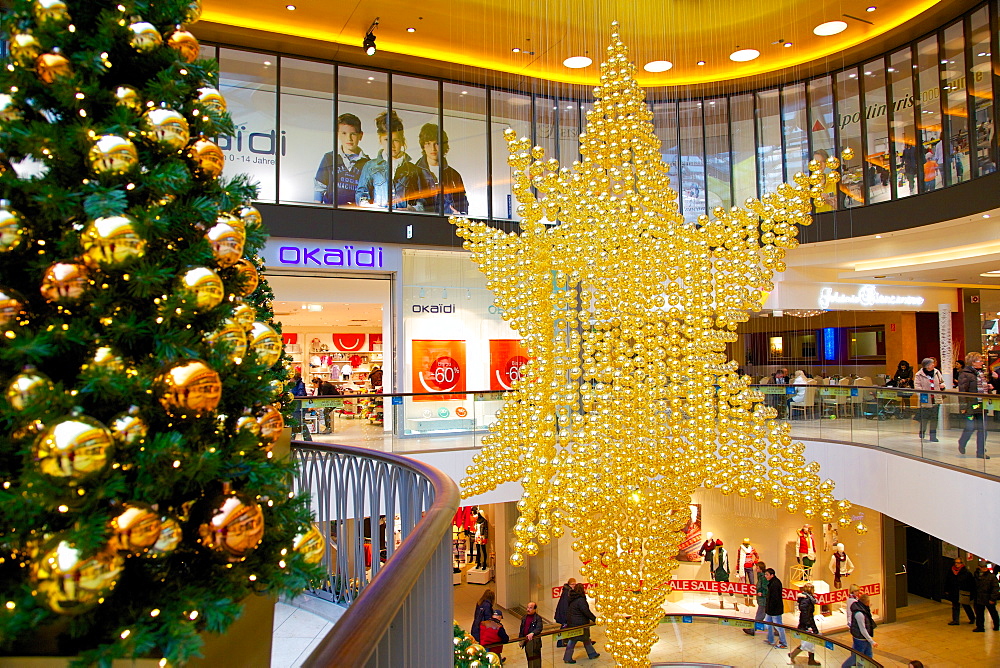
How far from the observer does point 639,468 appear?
5.99 m

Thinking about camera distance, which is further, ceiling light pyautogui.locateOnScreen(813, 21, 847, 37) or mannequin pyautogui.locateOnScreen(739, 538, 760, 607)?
mannequin pyautogui.locateOnScreen(739, 538, 760, 607)

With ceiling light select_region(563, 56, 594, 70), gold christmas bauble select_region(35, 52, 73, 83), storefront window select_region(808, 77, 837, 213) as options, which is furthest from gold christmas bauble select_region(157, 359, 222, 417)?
storefront window select_region(808, 77, 837, 213)

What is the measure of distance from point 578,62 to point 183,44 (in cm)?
1232

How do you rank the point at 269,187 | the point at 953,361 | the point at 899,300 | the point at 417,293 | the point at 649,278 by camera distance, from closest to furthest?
the point at 649,278
the point at 269,187
the point at 417,293
the point at 899,300
the point at 953,361

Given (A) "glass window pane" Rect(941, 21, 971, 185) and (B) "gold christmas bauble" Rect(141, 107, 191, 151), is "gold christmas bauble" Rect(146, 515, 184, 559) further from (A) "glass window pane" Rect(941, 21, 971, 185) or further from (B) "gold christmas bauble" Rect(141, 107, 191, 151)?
(A) "glass window pane" Rect(941, 21, 971, 185)

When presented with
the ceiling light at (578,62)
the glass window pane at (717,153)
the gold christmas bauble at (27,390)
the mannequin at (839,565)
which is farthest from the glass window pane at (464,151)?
the gold christmas bauble at (27,390)

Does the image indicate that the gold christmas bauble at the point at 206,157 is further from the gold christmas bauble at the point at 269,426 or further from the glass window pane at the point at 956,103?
the glass window pane at the point at 956,103

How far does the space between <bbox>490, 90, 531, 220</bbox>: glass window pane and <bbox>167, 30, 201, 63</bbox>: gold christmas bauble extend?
1297cm

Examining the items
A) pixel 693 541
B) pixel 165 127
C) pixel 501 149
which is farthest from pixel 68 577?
pixel 693 541

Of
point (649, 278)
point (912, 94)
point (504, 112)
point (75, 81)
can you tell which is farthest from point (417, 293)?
point (75, 81)

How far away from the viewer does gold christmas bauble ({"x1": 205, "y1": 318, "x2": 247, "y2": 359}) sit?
62.2 inches

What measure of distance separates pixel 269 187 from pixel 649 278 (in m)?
8.97

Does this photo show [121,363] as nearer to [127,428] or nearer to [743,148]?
[127,428]

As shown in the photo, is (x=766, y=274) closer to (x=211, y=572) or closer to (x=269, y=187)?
(x=211, y=572)
